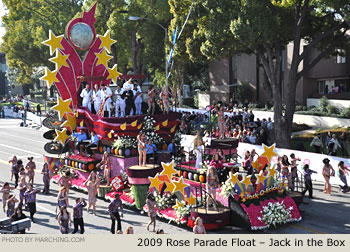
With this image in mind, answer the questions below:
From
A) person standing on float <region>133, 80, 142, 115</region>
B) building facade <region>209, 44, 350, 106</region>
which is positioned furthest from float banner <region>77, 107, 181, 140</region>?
building facade <region>209, 44, 350, 106</region>

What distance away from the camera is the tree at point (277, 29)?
2495cm

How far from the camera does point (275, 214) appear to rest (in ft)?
55.0

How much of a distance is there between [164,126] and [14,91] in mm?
77968

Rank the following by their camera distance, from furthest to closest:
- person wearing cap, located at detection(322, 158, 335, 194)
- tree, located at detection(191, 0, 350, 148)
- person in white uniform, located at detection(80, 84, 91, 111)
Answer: tree, located at detection(191, 0, 350, 148), person in white uniform, located at detection(80, 84, 91, 111), person wearing cap, located at detection(322, 158, 335, 194)

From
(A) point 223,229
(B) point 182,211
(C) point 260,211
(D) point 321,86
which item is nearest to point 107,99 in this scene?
(B) point 182,211

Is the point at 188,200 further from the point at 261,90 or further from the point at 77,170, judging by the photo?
the point at 261,90

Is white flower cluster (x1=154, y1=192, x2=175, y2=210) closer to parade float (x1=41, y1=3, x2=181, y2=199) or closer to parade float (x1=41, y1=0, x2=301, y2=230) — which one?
parade float (x1=41, y1=0, x2=301, y2=230)

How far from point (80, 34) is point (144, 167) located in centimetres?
924

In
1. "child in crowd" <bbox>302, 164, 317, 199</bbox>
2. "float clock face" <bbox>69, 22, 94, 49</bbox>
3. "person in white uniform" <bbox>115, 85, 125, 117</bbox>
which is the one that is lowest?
"child in crowd" <bbox>302, 164, 317, 199</bbox>

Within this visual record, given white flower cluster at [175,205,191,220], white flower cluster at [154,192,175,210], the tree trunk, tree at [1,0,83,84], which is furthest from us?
tree at [1,0,83,84]

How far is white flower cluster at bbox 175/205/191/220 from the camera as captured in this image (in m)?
16.6

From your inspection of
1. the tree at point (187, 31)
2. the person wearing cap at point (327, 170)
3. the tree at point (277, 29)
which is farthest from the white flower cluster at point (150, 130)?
the tree at point (187, 31)

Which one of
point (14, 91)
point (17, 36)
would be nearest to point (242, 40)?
point (17, 36)

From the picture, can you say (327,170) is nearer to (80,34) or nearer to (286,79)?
(80,34)
